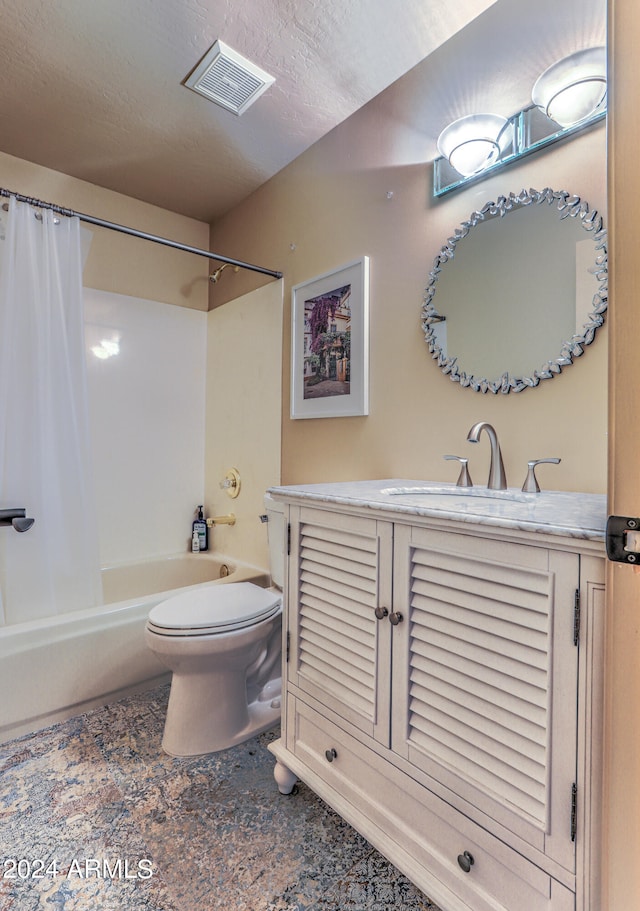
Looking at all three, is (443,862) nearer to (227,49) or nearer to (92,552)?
(92,552)

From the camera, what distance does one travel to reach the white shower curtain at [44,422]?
1769mm

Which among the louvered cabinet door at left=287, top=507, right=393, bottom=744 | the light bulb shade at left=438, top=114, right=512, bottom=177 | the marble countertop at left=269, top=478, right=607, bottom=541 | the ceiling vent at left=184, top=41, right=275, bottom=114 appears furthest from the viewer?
the ceiling vent at left=184, top=41, right=275, bottom=114

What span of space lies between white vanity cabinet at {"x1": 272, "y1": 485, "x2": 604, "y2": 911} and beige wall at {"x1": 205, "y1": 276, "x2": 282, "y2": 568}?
112 centimetres

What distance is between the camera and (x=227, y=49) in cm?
158

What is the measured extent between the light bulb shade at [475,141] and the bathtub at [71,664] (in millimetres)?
1969

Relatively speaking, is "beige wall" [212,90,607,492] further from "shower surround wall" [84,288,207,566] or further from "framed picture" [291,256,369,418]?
"shower surround wall" [84,288,207,566]

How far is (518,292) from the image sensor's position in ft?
4.35

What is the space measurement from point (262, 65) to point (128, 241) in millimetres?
1279

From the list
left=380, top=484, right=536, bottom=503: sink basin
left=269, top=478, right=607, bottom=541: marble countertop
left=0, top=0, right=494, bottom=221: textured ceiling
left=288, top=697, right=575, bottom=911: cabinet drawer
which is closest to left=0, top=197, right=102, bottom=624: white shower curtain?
left=0, top=0, right=494, bottom=221: textured ceiling

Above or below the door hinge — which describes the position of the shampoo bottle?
above

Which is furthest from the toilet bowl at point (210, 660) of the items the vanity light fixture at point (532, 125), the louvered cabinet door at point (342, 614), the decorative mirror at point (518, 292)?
the vanity light fixture at point (532, 125)

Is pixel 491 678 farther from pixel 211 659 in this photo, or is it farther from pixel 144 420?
pixel 144 420

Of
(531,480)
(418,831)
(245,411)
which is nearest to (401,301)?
(531,480)

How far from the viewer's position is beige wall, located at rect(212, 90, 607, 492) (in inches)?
47.9
